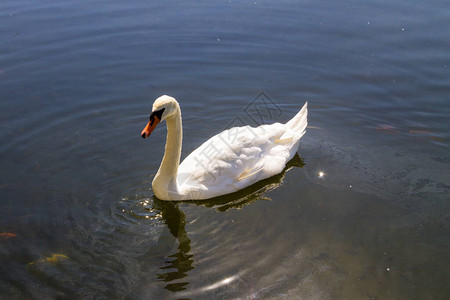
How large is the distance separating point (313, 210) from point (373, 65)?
19.6 ft

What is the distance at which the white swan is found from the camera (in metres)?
6.68

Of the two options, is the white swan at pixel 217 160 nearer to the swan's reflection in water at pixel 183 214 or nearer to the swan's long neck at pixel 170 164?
the swan's long neck at pixel 170 164

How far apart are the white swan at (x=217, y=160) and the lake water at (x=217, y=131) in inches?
9.8

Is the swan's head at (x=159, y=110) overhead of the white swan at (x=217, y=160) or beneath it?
overhead

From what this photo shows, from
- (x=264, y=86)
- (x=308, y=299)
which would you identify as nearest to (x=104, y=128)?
(x=264, y=86)

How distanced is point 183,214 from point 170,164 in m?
0.79

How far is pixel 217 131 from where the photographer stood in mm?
9031

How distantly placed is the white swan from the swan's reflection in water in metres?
0.11

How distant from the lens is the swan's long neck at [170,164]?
263 inches

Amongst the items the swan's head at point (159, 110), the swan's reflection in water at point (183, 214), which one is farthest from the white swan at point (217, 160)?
the swan's reflection in water at point (183, 214)

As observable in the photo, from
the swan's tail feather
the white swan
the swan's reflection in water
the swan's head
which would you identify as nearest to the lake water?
the swan's reflection in water

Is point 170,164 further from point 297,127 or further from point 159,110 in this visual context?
point 297,127

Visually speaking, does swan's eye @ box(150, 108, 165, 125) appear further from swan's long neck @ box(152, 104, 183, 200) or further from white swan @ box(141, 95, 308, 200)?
swan's long neck @ box(152, 104, 183, 200)

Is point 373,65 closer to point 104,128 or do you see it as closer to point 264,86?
point 264,86
